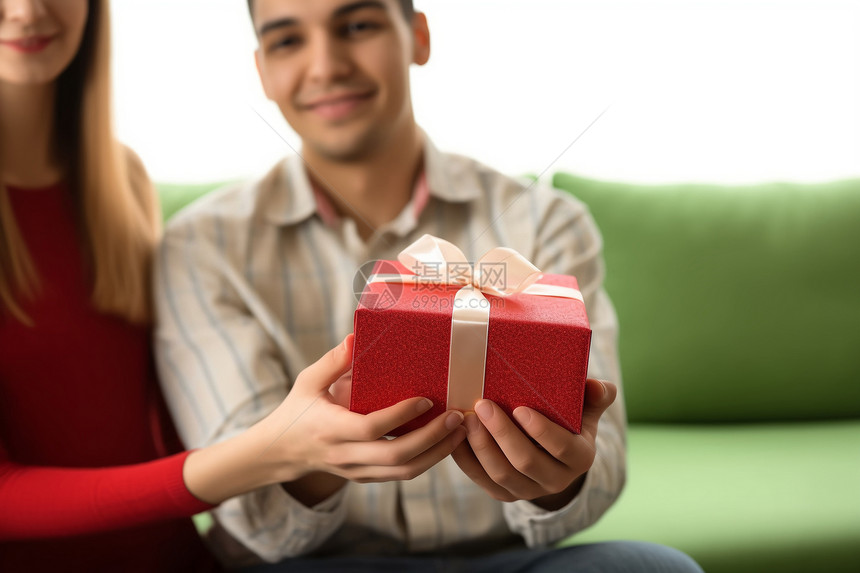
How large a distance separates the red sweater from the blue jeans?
4.1 inches

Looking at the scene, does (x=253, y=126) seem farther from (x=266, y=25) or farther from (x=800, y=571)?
(x=800, y=571)

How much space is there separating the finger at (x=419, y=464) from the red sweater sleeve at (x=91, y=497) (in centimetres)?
16

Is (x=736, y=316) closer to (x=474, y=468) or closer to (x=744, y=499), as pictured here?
(x=744, y=499)

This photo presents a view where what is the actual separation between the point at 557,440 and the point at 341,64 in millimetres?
226

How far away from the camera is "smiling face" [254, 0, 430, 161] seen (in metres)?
0.38

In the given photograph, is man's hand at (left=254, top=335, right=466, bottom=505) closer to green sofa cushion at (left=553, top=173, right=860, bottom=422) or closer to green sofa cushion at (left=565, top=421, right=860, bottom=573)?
green sofa cushion at (left=565, top=421, right=860, bottom=573)

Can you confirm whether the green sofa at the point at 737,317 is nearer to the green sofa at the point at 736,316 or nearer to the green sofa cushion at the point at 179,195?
the green sofa at the point at 736,316

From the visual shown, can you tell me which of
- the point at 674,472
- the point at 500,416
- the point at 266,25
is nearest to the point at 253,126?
the point at 266,25

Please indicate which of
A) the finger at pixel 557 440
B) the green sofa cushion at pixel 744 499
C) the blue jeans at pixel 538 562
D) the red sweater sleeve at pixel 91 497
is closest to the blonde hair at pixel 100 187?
the red sweater sleeve at pixel 91 497

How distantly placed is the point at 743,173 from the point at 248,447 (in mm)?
918

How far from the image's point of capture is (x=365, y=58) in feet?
1.28

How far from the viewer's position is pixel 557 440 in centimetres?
41

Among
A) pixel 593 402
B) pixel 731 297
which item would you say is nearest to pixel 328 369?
pixel 593 402

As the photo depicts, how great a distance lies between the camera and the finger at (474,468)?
44 cm
